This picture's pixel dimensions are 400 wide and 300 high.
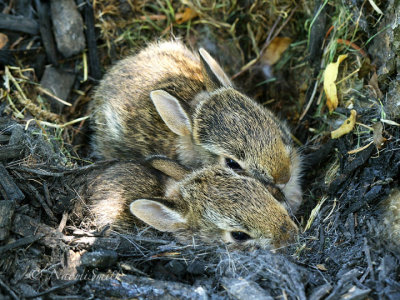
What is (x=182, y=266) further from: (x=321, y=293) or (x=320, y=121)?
(x=320, y=121)

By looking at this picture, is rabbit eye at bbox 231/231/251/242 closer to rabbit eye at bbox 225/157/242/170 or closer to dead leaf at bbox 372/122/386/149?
rabbit eye at bbox 225/157/242/170

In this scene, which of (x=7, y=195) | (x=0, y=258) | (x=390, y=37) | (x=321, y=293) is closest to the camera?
(x=321, y=293)

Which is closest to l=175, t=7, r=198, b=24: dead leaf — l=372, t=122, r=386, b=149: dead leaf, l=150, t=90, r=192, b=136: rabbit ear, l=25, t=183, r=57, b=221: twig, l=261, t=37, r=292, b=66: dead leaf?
l=261, t=37, r=292, b=66: dead leaf

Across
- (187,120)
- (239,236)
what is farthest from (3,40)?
(239,236)

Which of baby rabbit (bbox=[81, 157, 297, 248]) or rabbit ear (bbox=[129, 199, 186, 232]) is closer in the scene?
baby rabbit (bbox=[81, 157, 297, 248])

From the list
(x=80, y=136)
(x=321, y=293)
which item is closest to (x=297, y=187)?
(x=321, y=293)

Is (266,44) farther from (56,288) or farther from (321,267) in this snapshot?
(56,288)

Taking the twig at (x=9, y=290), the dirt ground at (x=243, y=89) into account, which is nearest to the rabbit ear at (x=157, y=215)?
the dirt ground at (x=243, y=89)
